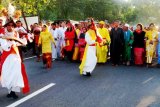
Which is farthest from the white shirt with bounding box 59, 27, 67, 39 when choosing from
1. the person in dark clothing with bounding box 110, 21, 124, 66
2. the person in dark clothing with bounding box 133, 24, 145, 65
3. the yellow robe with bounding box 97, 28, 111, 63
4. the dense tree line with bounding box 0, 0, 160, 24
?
the dense tree line with bounding box 0, 0, 160, 24

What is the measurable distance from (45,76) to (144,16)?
70474 mm

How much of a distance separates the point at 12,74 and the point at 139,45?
26.6ft

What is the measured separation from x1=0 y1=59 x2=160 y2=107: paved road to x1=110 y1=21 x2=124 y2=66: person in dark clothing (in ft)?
3.17

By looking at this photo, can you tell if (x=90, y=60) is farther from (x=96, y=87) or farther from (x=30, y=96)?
(x=30, y=96)

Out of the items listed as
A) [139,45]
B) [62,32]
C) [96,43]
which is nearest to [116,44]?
[139,45]

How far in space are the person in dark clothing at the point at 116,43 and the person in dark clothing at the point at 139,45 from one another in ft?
1.89

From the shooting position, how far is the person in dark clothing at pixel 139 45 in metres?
16.8

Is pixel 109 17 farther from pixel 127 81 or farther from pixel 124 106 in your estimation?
pixel 124 106

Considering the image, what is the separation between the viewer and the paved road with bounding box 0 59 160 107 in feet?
31.3

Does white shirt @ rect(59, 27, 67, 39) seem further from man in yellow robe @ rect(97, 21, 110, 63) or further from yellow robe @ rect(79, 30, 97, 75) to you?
yellow robe @ rect(79, 30, 97, 75)

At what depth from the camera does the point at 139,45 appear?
16891mm

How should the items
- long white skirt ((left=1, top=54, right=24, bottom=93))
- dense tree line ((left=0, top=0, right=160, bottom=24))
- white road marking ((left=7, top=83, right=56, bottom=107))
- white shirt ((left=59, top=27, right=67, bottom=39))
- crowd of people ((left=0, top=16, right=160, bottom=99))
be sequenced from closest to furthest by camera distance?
white road marking ((left=7, top=83, right=56, bottom=107))
long white skirt ((left=1, top=54, right=24, bottom=93))
crowd of people ((left=0, top=16, right=160, bottom=99))
white shirt ((left=59, top=27, right=67, bottom=39))
dense tree line ((left=0, top=0, right=160, bottom=24))

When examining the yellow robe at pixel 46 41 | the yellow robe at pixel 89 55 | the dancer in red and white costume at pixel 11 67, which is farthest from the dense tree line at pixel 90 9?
the dancer in red and white costume at pixel 11 67

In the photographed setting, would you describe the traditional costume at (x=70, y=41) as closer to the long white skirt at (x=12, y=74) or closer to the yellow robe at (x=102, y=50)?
the yellow robe at (x=102, y=50)
